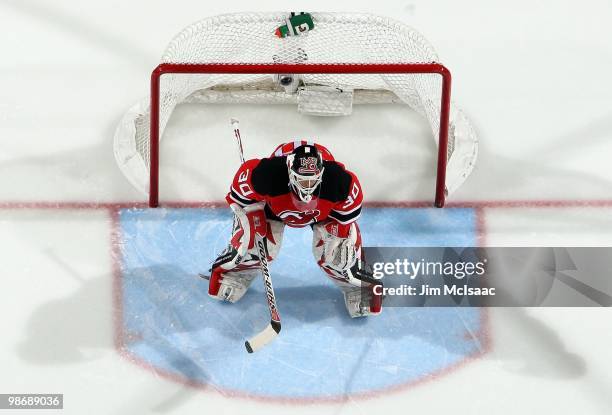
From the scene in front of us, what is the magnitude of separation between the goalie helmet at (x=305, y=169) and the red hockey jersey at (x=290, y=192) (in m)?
0.15

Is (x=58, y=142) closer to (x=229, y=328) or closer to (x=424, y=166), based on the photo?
(x=229, y=328)

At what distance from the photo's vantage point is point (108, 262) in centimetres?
690

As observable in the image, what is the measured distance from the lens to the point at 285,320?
6734 mm

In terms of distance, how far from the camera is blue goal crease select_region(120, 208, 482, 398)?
6.55 metres

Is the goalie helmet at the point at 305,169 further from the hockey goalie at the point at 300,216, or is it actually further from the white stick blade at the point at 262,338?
the white stick blade at the point at 262,338

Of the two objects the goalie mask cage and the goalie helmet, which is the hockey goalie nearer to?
the goalie helmet

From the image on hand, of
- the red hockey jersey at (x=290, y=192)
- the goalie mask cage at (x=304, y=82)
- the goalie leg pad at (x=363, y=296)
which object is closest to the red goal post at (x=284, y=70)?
the goalie mask cage at (x=304, y=82)

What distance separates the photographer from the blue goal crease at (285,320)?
6551 mm

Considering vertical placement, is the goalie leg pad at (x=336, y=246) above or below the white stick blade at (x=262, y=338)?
above

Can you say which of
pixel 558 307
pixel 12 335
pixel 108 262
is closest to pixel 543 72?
pixel 558 307

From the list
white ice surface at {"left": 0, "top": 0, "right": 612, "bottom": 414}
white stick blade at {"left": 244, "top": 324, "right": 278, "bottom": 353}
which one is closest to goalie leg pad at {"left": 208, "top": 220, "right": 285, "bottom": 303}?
white stick blade at {"left": 244, "top": 324, "right": 278, "bottom": 353}

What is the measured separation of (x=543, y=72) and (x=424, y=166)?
104cm

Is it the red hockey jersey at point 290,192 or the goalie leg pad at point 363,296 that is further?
the goalie leg pad at point 363,296

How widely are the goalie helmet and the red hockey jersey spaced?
15 centimetres
